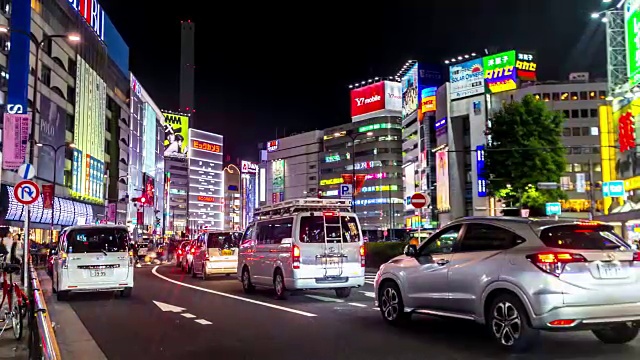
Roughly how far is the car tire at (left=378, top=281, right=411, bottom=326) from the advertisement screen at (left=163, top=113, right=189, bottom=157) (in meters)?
148

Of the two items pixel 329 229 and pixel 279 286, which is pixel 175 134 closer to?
pixel 279 286

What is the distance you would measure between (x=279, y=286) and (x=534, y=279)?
8096mm

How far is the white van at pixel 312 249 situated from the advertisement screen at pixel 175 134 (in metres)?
143

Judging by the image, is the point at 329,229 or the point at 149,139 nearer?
the point at 329,229

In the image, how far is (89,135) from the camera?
220 ft

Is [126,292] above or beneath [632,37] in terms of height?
beneath

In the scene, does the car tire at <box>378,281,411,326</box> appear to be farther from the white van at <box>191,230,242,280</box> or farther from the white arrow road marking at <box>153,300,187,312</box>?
the white van at <box>191,230,242,280</box>

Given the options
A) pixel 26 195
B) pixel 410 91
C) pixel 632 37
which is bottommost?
pixel 26 195

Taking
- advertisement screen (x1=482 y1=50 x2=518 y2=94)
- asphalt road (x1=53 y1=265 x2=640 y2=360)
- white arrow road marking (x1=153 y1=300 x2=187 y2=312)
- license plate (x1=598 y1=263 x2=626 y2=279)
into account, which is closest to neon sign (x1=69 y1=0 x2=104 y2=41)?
advertisement screen (x1=482 y1=50 x2=518 y2=94)

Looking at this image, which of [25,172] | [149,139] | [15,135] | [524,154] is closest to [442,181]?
[524,154]

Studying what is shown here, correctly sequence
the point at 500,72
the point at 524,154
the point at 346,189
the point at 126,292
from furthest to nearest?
the point at 500,72 < the point at 524,154 < the point at 346,189 < the point at 126,292

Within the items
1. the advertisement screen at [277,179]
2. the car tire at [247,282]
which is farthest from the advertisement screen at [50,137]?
the advertisement screen at [277,179]

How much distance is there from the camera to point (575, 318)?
6.97 meters

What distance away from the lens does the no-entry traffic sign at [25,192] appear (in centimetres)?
1286
